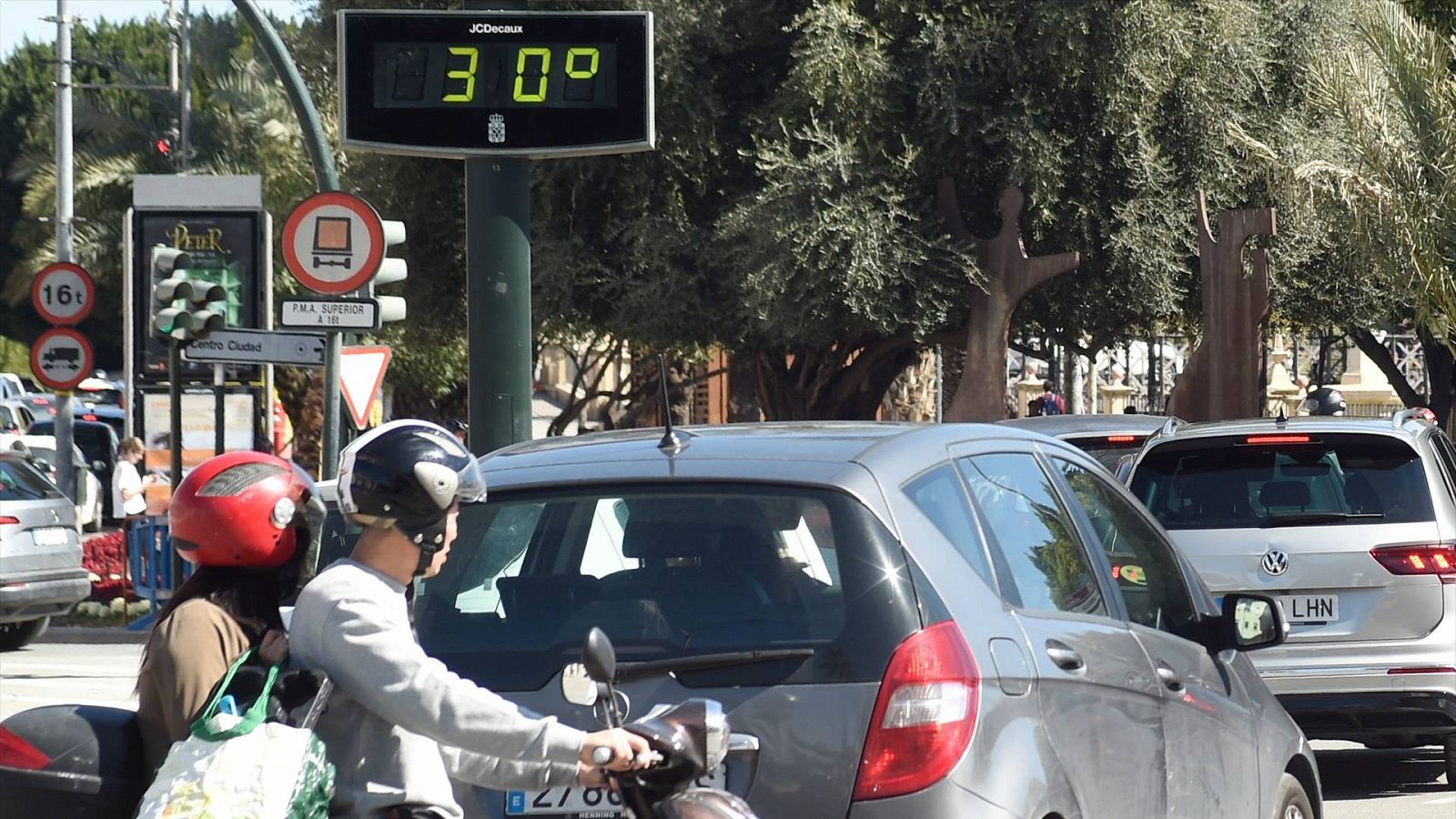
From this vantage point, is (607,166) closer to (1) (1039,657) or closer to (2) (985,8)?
(2) (985,8)

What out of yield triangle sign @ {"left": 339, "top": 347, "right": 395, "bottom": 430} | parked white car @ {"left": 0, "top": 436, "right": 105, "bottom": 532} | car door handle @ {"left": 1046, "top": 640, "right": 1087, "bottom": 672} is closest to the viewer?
car door handle @ {"left": 1046, "top": 640, "right": 1087, "bottom": 672}

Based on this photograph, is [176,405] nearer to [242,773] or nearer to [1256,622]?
[1256,622]

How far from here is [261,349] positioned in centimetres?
1327

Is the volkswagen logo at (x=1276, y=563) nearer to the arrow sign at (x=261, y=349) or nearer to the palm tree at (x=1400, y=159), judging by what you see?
the arrow sign at (x=261, y=349)

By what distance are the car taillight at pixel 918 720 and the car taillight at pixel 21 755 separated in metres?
1.43

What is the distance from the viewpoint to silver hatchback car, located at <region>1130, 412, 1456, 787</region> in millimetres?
8305

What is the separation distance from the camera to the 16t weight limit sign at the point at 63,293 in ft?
66.6

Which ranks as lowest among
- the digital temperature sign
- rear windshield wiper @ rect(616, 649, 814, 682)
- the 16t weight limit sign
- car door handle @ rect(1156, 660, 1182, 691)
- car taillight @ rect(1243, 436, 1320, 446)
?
car door handle @ rect(1156, 660, 1182, 691)

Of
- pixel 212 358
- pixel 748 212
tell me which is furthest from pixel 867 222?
pixel 212 358

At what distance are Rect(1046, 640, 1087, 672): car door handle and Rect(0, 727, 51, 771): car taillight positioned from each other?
200 centimetres

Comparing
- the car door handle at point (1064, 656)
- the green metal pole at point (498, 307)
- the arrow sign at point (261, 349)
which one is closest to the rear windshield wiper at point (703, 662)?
the car door handle at point (1064, 656)

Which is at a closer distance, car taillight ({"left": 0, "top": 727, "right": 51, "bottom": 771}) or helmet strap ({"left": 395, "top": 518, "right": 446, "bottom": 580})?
helmet strap ({"left": 395, "top": 518, "right": 446, "bottom": 580})

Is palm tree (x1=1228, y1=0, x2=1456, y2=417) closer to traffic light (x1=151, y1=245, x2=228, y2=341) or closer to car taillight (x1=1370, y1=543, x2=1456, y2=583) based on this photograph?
car taillight (x1=1370, y1=543, x2=1456, y2=583)

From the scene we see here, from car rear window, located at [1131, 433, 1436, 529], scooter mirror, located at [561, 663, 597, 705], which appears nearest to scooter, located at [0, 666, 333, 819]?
scooter mirror, located at [561, 663, 597, 705]
